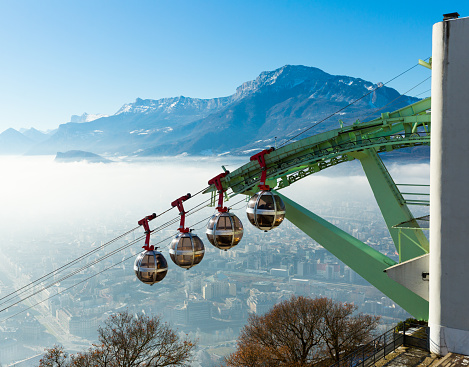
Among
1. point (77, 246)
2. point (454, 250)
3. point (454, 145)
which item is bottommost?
point (77, 246)

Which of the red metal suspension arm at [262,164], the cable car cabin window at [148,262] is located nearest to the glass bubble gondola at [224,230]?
the red metal suspension arm at [262,164]

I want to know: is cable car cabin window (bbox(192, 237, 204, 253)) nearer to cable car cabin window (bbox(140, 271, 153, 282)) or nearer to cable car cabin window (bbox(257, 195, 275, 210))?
cable car cabin window (bbox(140, 271, 153, 282))

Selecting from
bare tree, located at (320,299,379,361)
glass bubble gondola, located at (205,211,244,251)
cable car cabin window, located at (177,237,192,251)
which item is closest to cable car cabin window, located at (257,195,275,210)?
glass bubble gondola, located at (205,211,244,251)

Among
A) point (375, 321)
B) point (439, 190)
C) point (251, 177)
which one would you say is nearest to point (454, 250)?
Answer: point (439, 190)

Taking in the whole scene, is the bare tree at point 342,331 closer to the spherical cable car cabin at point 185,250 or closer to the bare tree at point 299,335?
the bare tree at point 299,335

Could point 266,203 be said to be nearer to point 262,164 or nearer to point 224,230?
point 224,230

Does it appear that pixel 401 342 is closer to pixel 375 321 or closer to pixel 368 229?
pixel 375 321

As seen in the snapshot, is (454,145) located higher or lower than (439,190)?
higher
